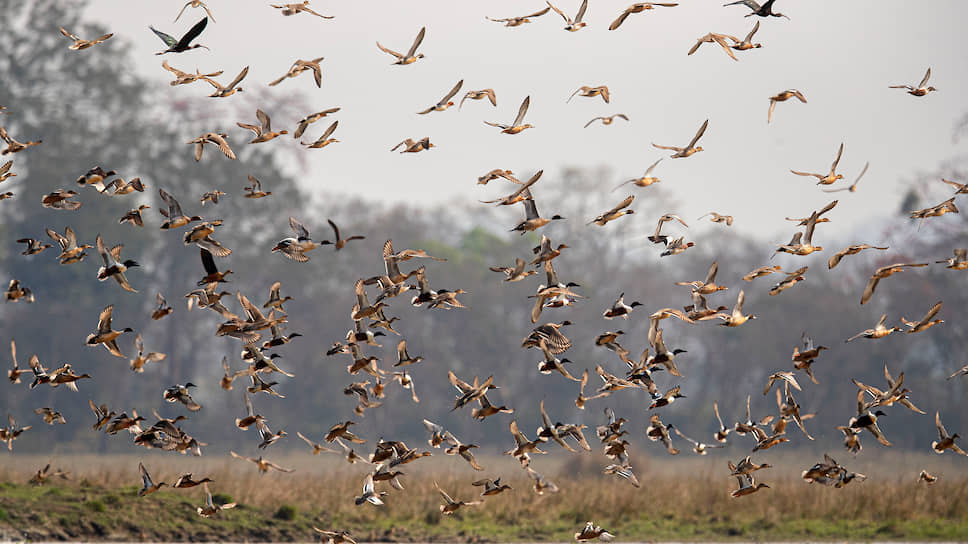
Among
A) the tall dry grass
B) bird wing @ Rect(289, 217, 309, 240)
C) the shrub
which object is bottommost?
the shrub

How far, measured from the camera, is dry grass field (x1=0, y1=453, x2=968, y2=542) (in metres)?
17.6

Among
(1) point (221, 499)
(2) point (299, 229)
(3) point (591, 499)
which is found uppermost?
(2) point (299, 229)

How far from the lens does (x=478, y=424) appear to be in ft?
169

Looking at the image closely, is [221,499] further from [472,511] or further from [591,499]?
[591,499]

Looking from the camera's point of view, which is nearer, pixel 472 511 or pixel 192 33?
pixel 192 33

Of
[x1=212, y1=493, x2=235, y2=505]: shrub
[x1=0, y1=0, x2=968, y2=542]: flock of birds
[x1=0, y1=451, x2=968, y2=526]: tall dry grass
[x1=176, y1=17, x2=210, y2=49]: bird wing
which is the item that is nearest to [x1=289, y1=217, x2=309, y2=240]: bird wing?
[x1=0, y1=0, x2=968, y2=542]: flock of birds

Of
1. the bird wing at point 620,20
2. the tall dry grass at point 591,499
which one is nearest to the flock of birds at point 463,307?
the bird wing at point 620,20

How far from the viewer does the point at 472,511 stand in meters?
21.5

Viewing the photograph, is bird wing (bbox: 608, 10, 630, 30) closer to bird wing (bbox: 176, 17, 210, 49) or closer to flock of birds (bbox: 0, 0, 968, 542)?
flock of birds (bbox: 0, 0, 968, 542)

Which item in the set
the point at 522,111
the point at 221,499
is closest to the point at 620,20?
the point at 522,111

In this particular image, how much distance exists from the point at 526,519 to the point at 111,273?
11203mm

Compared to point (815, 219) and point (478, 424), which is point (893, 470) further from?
point (815, 219)

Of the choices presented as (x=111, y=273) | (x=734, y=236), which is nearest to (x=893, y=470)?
(x=734, y=236)

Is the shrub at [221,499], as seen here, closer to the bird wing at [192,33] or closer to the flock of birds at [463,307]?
the flock of birds at [463,307]
